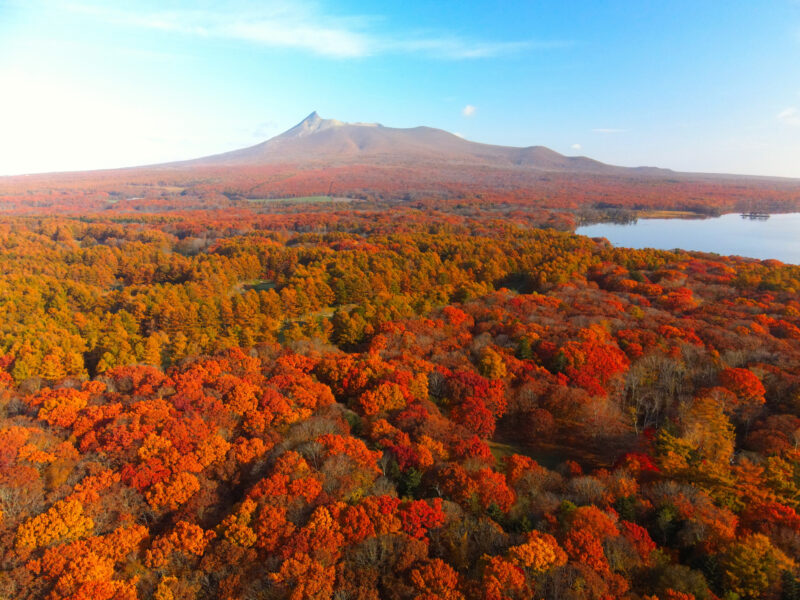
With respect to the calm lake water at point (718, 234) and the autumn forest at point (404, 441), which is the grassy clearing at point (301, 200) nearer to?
the calm lake water at point (718, 234)

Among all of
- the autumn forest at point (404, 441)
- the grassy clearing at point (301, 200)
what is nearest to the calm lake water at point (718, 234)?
the autumn forest at point (404, 441)

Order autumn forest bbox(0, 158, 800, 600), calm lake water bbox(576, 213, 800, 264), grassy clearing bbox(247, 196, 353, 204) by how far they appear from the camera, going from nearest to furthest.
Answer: autumn forest bbox(0, 158, 800, 600)
calm lake water bbox(576, 213, 800, 264)
grassy clearing bbox(247, 196, 353, 204)

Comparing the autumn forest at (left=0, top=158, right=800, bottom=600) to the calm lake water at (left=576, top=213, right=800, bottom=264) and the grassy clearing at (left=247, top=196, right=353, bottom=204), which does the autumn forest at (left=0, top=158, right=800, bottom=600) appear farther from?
the grassy clearing at (left=247, top=196, right=353, bottom=204)

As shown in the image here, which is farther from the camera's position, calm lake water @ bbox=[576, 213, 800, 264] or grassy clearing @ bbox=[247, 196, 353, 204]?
grassy clearing @ bbox=[247, 196, 353, 204]

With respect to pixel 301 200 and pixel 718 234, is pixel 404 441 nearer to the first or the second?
pixel 718 234

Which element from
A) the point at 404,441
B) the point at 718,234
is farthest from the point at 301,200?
the point at 404,441

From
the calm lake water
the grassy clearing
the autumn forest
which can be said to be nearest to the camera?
the autumn forest

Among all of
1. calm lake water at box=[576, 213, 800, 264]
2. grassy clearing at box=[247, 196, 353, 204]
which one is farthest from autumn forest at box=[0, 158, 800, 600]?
grassy clearing at box=[247, 196, 353, 204]

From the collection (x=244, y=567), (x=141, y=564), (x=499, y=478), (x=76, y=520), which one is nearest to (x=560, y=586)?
(x=499, y=478)
